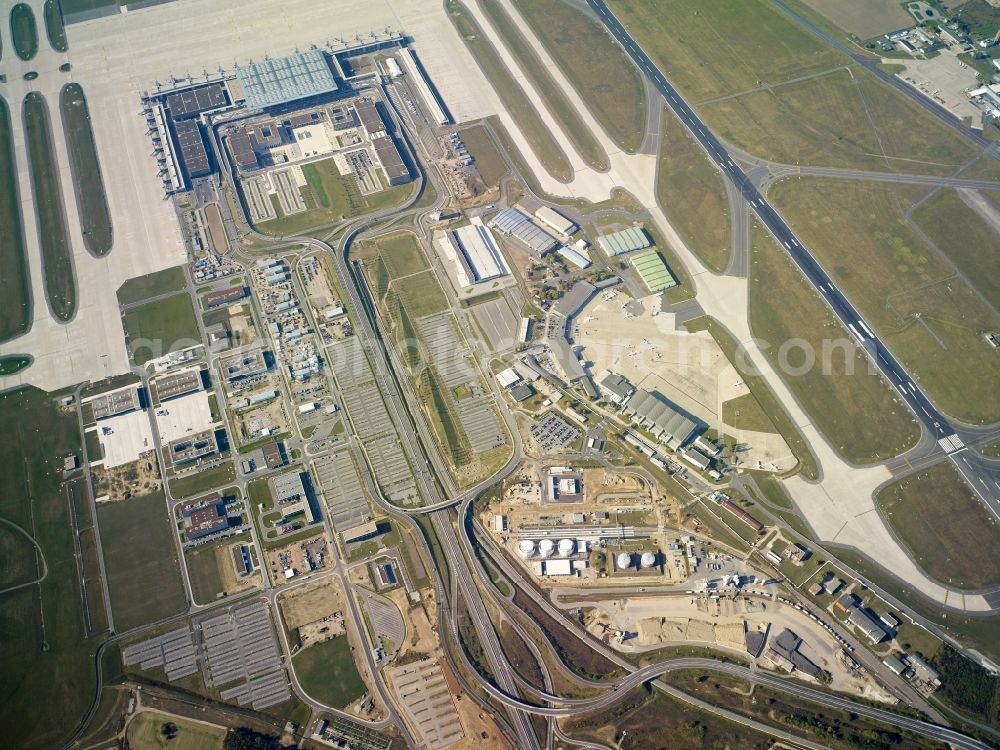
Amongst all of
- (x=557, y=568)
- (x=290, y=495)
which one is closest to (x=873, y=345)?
(x=557, y=568)

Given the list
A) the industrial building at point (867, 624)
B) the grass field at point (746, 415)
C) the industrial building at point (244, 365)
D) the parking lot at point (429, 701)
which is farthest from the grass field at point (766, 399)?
the industrial building at point (244, 365)

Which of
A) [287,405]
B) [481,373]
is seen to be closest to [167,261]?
[287,405]

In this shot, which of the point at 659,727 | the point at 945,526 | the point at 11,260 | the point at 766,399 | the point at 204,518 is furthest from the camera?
the point at 11,260

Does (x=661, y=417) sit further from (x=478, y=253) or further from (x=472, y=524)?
(x=478, y=253)

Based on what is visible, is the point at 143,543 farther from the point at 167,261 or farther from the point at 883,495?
the point at 883,495

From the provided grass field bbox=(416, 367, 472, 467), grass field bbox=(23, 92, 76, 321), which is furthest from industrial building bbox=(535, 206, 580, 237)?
grass field bbox=(23, 92, 76, 321)

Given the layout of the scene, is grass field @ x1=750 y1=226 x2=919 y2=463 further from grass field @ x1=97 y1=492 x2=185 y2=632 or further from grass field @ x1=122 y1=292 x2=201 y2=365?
grass field @ x1=97 y1=492 x2=185 y2=632

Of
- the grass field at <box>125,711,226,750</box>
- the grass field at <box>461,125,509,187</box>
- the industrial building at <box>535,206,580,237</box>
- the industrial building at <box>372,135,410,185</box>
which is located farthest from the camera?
the grass field at <box>461,125,509,187</box>
